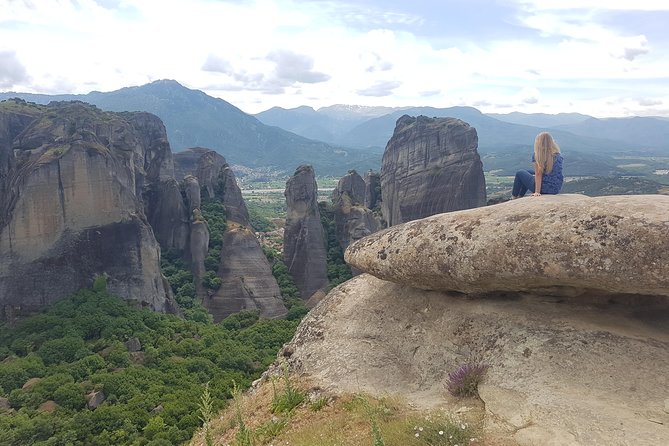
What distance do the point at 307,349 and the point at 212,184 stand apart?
51.3m

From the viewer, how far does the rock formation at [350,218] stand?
50.5 m

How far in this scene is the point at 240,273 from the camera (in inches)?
1697

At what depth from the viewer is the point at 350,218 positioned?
51.5 m

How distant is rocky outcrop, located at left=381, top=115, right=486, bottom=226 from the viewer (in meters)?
50.4

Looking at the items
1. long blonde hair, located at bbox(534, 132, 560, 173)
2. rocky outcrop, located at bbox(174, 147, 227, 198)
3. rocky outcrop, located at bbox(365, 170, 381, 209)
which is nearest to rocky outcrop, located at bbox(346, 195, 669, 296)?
long blonde hair, located at bbox(534, 132, 560, 173)

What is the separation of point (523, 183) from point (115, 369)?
2395 centimetres

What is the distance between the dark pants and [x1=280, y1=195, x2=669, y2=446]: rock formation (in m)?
1.94

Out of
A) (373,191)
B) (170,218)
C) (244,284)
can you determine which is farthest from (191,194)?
(373,191)

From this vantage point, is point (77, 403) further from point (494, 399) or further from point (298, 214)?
point (298, 214)

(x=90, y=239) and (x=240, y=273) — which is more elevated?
(x=90, y=239)

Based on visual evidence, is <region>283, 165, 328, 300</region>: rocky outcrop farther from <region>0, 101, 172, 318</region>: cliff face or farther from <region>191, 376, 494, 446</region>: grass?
<region>191, 376, 494, 446</region>: grass

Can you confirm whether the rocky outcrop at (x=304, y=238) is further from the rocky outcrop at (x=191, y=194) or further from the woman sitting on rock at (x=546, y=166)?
the woman sitting on rock at (x=546, y=166)

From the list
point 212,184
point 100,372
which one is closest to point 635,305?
point 100,372

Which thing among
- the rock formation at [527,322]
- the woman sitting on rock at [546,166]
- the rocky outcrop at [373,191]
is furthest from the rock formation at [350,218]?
the rock formation at [527,322]
